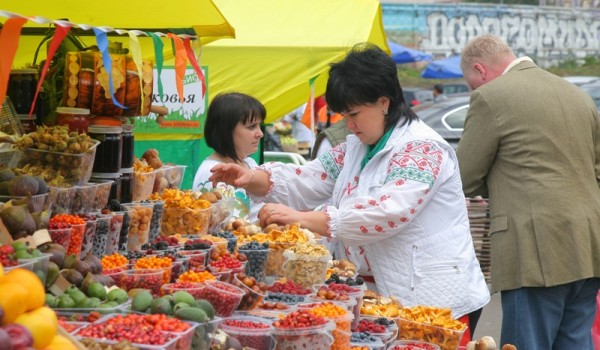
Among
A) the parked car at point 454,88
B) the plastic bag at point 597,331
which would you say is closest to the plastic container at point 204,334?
the plastic bag at point 597,331

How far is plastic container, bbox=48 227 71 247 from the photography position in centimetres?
307

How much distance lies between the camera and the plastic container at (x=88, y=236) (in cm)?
326

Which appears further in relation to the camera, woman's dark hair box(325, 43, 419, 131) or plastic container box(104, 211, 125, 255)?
woman's dark hair box(325, 43, 419, 131)

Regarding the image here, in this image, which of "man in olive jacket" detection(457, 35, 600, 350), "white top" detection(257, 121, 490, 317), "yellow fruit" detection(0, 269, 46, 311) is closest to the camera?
"yellow fruit" detection(0, 269, 46, 311)

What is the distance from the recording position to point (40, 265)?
108 inches

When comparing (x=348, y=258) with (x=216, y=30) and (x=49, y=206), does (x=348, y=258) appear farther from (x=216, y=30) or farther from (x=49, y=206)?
(x=49, y=206)

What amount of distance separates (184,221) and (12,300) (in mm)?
1719

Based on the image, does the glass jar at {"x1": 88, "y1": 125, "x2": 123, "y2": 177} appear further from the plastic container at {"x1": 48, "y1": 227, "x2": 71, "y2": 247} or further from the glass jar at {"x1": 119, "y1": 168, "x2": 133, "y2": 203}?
the plastic container at {"x1": 48, "y1": 227, "x2": 71, "y2": 247}

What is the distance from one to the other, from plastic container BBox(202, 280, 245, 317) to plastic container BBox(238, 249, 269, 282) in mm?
581

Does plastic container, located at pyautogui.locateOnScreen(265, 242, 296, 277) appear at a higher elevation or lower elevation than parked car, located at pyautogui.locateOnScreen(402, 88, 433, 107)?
higher

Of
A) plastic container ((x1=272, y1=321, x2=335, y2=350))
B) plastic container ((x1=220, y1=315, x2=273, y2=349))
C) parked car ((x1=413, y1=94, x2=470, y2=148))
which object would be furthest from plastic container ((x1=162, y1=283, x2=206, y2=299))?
parked car ((x1=413, y1=94, x2=470, y2=148))

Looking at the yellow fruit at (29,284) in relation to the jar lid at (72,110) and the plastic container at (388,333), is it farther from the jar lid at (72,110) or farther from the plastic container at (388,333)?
the plastic container at (388,333)

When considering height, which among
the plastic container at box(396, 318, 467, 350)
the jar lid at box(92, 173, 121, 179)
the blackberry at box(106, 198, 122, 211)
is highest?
the jar lid at box(92, 173, 121, 179)

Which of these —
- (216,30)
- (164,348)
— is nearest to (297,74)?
(216,30)
